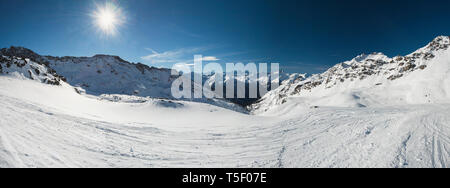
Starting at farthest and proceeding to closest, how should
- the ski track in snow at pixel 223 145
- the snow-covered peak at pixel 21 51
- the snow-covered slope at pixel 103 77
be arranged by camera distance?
the snow-covered peak at pixel 21 51, the snow-covered slope at pixel 103 77, the ski track in snow at pixel 223 145

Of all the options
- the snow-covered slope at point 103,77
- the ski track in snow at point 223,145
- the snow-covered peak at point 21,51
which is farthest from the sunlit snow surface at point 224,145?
the snow-covered peak at point 21,51

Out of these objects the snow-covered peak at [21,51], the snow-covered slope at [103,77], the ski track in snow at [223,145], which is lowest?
the ski track in snow at [223,145]

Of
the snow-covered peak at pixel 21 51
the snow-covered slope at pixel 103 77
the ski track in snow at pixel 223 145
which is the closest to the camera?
the ski track in snow at pixel 223 145

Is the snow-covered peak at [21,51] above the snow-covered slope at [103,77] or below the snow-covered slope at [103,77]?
above

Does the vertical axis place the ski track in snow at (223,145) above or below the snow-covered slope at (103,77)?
below

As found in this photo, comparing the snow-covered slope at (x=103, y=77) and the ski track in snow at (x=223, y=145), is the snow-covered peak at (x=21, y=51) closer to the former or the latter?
the snow-covered slope at (x=103, y=77)

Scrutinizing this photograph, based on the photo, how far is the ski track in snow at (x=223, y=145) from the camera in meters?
4.74

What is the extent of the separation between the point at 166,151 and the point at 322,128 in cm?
730

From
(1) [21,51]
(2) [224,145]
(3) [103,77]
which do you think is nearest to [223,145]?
(2) [224,145]

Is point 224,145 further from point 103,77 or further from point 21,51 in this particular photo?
point 21,51

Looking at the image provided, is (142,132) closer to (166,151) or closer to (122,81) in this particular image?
(166,151)

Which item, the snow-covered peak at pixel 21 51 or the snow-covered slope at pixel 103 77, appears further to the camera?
the snow-covered peak at pixel 21 51
